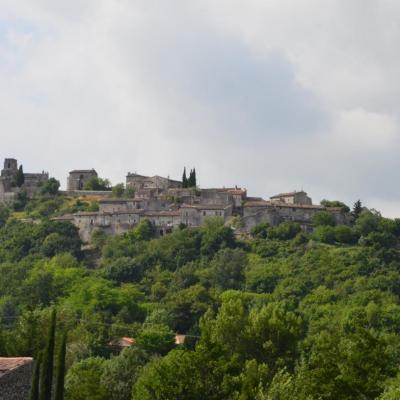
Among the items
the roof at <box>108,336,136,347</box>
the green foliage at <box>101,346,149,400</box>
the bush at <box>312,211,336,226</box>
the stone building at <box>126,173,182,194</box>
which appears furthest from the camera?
the stone building at <box>126,173,182,194</box>

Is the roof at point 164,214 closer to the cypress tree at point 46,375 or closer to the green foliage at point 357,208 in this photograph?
the green foliage at point 357,208

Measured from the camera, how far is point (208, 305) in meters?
92.6

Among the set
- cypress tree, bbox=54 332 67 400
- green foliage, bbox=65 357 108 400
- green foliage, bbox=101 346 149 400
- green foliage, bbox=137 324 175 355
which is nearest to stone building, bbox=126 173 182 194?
green foliage, bbox=137 324 175 355

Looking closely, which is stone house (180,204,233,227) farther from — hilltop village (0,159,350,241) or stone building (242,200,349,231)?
stone building (242,200,349,231)

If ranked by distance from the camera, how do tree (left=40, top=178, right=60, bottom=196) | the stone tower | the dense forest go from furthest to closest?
the stone tower < tree (left=40, top=178, right=60, bottom=196) < the dense forest

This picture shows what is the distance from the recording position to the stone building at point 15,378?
122 ft

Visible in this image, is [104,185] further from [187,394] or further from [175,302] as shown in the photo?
[187,394]

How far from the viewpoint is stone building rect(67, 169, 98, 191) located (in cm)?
14056

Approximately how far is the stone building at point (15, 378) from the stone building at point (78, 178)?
101736 mm

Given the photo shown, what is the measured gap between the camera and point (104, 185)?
459 ft

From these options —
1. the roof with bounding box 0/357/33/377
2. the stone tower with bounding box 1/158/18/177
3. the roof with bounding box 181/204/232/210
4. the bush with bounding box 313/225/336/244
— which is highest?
the stone tower with bounding box 1/158/18/177

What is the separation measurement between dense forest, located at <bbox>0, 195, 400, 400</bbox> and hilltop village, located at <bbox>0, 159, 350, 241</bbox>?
225 cm

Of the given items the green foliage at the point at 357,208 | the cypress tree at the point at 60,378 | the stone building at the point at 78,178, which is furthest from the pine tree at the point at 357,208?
the cypress tree at the point at 60,378

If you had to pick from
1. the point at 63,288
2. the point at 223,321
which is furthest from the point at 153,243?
the point at 223,321
